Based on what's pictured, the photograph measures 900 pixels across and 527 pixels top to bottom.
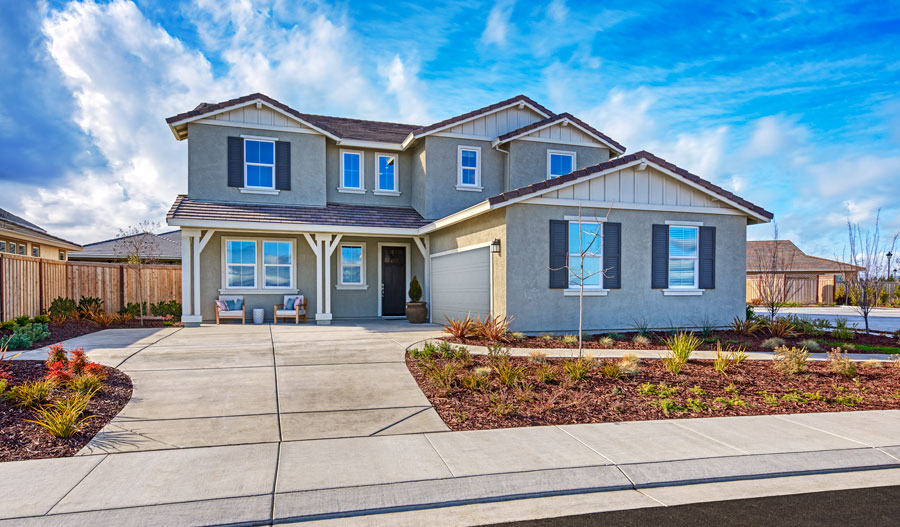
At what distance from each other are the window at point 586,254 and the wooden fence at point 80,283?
12297mm

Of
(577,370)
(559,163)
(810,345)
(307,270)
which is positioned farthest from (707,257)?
(307,270)

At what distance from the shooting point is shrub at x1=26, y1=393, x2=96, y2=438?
568cm

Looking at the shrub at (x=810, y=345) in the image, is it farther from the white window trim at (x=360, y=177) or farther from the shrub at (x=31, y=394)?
the shrub at (x=31, y=394)

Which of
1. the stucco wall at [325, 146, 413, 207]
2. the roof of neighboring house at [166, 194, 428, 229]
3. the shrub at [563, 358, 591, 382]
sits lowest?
the shrub at [563, 358, 591, 382]

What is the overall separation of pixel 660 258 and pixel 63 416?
1234 centimetres

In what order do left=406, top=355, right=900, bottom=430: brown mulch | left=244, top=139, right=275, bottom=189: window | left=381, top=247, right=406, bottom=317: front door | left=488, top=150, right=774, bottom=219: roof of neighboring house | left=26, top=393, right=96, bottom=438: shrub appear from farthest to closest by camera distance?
1. left=381, top=247, right=406, bottom=317: front door
2. left=244, top=139, right=275, bottom=189: window
3. left=488, top=150, right=774, bottom=219: roof of neighboring house
4. left=406, top=355, right=900, bottom=430: brown mulch
5. left=26, top=393, right=96, bottom=438: shrub

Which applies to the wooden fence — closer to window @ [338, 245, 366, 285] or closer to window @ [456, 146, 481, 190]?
window @ [338, 245, 366, 285]

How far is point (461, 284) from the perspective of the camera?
15.2 meters

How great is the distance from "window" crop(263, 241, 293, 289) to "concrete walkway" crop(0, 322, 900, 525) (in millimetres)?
9160

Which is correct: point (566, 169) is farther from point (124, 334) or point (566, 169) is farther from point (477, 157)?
point (124, 334)

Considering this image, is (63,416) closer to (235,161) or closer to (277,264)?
(277,264)

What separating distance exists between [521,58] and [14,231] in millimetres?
18943

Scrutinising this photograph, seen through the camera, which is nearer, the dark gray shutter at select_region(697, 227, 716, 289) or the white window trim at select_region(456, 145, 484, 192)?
the dark gray shutter at select_region(697, 227, 716, 289)

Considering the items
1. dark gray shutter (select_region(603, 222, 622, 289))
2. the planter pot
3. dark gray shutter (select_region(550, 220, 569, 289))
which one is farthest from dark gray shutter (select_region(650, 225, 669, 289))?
the planter pot
